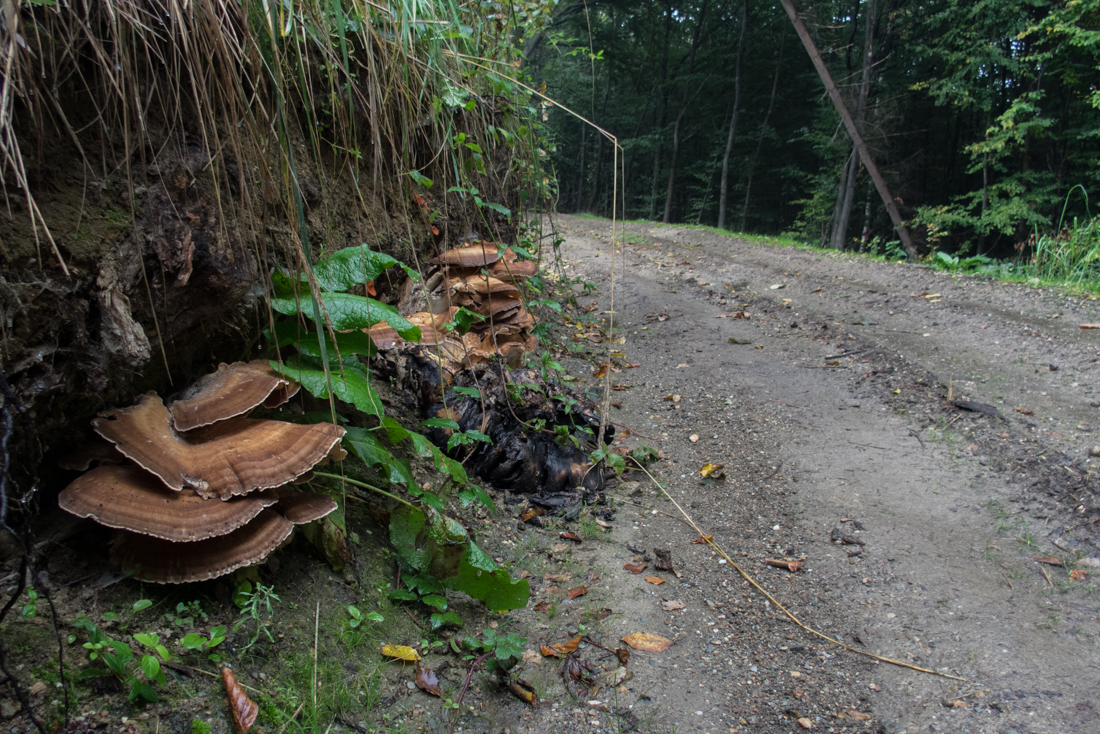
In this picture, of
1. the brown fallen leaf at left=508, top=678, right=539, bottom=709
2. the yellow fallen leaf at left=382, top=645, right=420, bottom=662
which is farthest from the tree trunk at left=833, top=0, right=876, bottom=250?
the yellow fallen leaf at left=382, top=645, right=420, bottom=662

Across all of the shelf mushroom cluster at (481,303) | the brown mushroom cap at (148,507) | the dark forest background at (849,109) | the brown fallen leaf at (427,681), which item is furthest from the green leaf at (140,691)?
the dark forest background at (849,109)

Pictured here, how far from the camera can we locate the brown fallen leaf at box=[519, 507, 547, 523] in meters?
2.75

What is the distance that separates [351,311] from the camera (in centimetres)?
179

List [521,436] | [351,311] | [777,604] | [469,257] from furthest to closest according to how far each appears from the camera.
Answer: [469,257]
[521,436]
[777,604]
[351,311]

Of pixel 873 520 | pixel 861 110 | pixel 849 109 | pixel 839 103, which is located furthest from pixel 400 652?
pixel 849 109

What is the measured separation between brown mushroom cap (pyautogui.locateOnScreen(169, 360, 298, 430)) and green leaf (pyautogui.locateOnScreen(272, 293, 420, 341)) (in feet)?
0.66

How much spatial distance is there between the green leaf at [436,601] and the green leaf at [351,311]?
89cm

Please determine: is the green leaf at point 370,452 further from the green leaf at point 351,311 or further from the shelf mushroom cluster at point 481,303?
the shelf mushroom cluster at point 481,303

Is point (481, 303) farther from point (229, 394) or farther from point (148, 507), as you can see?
point (148, 507)

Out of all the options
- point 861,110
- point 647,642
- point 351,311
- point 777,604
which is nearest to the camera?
point 351,311

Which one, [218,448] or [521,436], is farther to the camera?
[521,436]

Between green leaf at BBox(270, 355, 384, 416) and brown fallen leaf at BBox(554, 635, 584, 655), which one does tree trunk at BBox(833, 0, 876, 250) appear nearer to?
brown fallen leaf at BBox(554, 635, 584, 655)

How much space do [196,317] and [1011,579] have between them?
3262 mm

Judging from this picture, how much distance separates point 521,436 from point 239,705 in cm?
189
